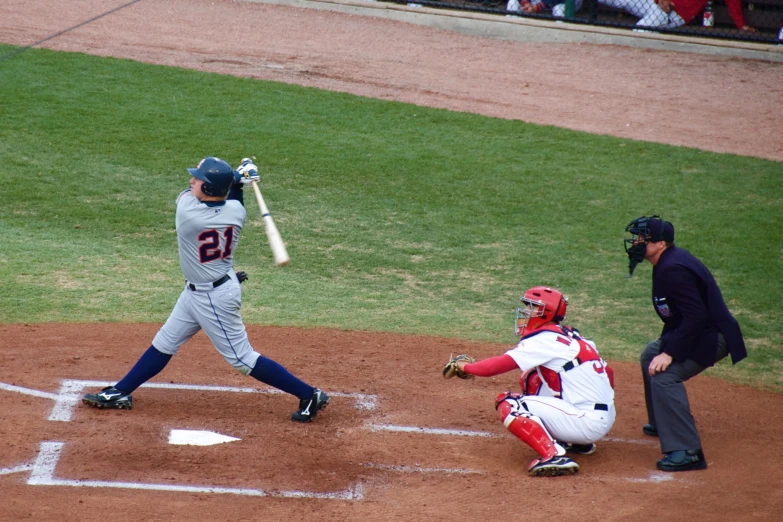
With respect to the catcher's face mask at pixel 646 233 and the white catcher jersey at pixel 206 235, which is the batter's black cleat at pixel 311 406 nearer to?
the white catcher jersey at pixel 206 235

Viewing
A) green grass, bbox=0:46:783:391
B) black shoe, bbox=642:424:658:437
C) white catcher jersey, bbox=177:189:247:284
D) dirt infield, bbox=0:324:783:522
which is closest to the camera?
dirt infield, bbox=0:324:783:522

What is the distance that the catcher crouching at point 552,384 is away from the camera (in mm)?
4984

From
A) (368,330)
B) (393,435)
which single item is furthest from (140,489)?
(368,330)

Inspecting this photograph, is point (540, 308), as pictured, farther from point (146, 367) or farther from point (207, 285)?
point (146, 367)

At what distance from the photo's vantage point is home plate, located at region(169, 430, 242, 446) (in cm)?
524

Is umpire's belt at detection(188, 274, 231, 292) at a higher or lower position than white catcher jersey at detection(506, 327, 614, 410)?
higher

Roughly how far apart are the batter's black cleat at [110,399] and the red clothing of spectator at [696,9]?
12130 mm

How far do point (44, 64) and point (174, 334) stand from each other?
30.8 feet

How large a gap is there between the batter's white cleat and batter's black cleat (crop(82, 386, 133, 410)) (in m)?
2.48

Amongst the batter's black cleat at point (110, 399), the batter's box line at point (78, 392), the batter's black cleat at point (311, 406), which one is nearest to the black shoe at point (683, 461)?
the batter's box line at point (78, 392)

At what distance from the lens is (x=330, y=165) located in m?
11.0

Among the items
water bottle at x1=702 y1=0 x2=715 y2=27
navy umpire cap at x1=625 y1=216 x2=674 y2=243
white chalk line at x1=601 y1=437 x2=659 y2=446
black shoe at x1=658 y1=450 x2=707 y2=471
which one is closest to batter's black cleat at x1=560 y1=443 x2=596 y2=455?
white chalk line at x1=601 y1=437 x2=659 y2=446

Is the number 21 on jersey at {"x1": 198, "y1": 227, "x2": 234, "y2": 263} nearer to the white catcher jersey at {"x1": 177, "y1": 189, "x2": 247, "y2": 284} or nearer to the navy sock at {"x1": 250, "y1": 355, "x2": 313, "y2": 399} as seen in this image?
the white catcher jersey at {"x1": 177, "y1": 189, "x2": 247, "y2": 284}

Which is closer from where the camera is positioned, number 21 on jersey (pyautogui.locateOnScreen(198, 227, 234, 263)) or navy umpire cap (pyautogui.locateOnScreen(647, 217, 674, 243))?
navy umpire cap (pyautogui.locateOnScreen(647, 217, 674, 243))
